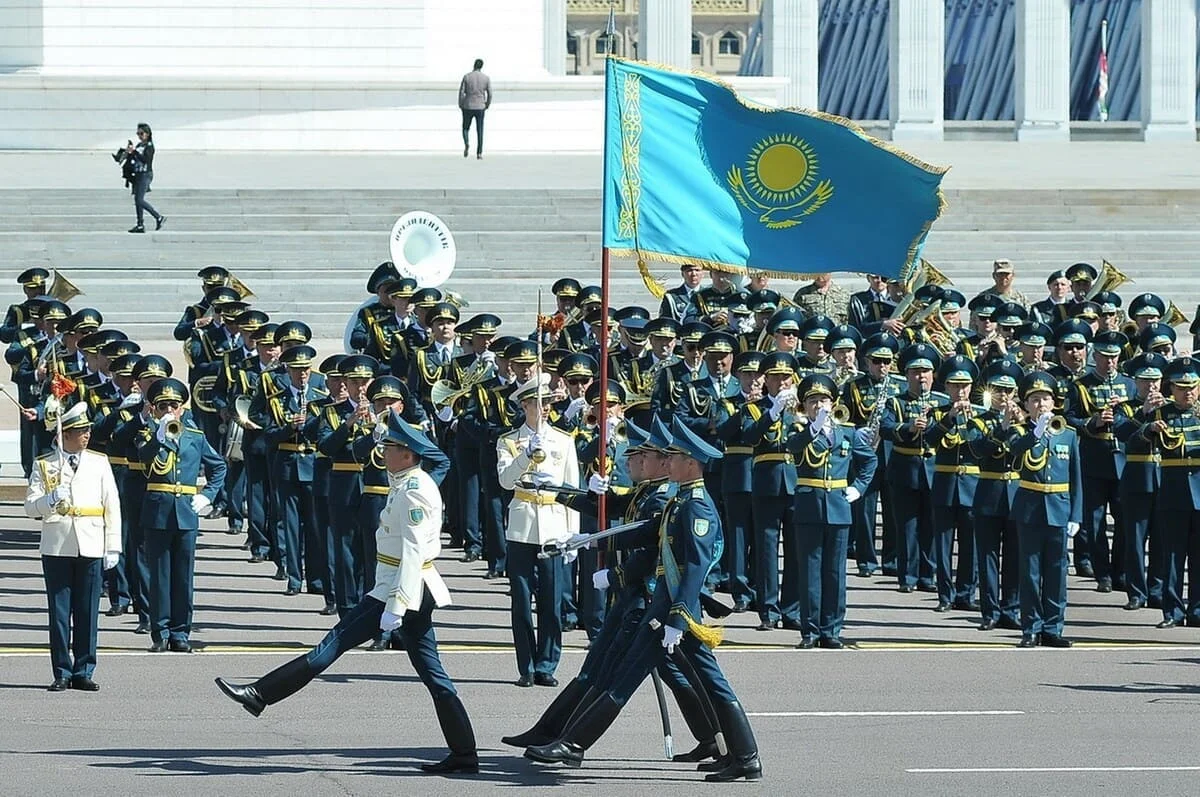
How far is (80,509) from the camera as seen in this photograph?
13.0 meters

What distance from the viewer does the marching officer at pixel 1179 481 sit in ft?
50.2

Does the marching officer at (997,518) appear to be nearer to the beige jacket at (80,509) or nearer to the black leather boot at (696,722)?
the black leather boot at (696,722)

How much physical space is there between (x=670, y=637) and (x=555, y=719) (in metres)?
0.76

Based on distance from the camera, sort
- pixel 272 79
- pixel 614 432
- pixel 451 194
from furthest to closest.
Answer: pixel 272 79
pixel 451 194
pixel 614 432

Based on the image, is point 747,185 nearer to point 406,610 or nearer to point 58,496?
point 406,610

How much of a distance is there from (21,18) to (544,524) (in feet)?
87.4

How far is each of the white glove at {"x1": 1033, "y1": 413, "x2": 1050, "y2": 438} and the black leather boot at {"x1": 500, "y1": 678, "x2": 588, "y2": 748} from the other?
480 cm

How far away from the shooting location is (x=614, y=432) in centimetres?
1461

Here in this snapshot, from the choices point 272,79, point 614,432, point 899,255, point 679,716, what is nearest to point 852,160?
point 899,255

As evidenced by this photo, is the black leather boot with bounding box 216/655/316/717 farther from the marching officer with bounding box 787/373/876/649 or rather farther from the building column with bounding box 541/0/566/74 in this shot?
the building column with bounding box 541/0/566/74

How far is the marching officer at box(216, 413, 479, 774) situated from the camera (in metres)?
10.8

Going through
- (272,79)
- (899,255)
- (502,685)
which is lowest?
(502,685)

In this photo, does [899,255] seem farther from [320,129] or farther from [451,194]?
[320,129]

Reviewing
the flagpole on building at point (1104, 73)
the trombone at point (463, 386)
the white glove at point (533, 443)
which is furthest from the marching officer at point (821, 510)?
the flagpole on building at point (1104, 73)
